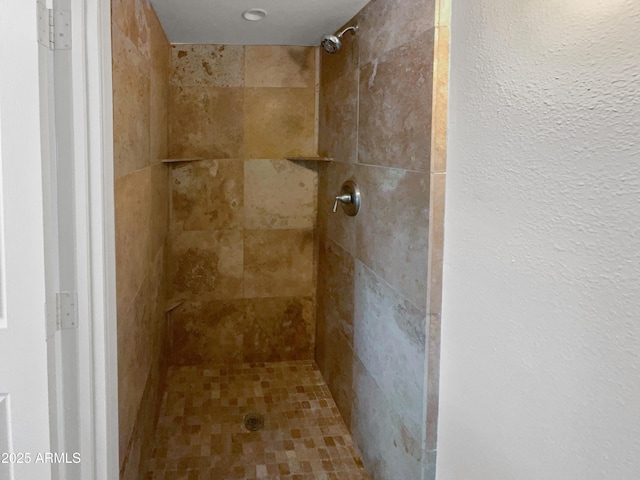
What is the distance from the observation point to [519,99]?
3.77ft

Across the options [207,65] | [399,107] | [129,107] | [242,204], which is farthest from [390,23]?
[242,204]

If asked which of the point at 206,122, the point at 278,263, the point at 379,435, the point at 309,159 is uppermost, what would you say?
the point at 206,122

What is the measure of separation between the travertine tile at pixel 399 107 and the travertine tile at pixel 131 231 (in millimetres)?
878

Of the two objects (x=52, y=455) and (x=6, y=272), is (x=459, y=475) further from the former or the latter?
(x=6, y=272)

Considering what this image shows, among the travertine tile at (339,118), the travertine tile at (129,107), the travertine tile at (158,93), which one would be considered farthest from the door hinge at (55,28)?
the travertine tile at (339,118)

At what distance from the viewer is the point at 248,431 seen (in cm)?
248

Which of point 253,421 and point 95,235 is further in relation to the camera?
point 253,421

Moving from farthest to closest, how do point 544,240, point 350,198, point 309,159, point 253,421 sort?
1. point 309,159
2. point 253,421
3. point 350,198
4. point 544,240

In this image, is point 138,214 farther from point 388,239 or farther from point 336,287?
point 336,287

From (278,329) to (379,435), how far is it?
1.33 metres

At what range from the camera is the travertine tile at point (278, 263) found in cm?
321

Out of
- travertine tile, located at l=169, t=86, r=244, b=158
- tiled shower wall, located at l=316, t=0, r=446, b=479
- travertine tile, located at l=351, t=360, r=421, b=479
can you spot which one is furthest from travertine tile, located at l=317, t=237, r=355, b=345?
travertine tile, located at l=169, t=86, r=244, b=158

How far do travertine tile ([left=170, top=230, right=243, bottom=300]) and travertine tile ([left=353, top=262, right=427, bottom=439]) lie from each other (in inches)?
41.7

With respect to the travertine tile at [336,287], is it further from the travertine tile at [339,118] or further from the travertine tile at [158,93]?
the travertine tile at [158,93]
